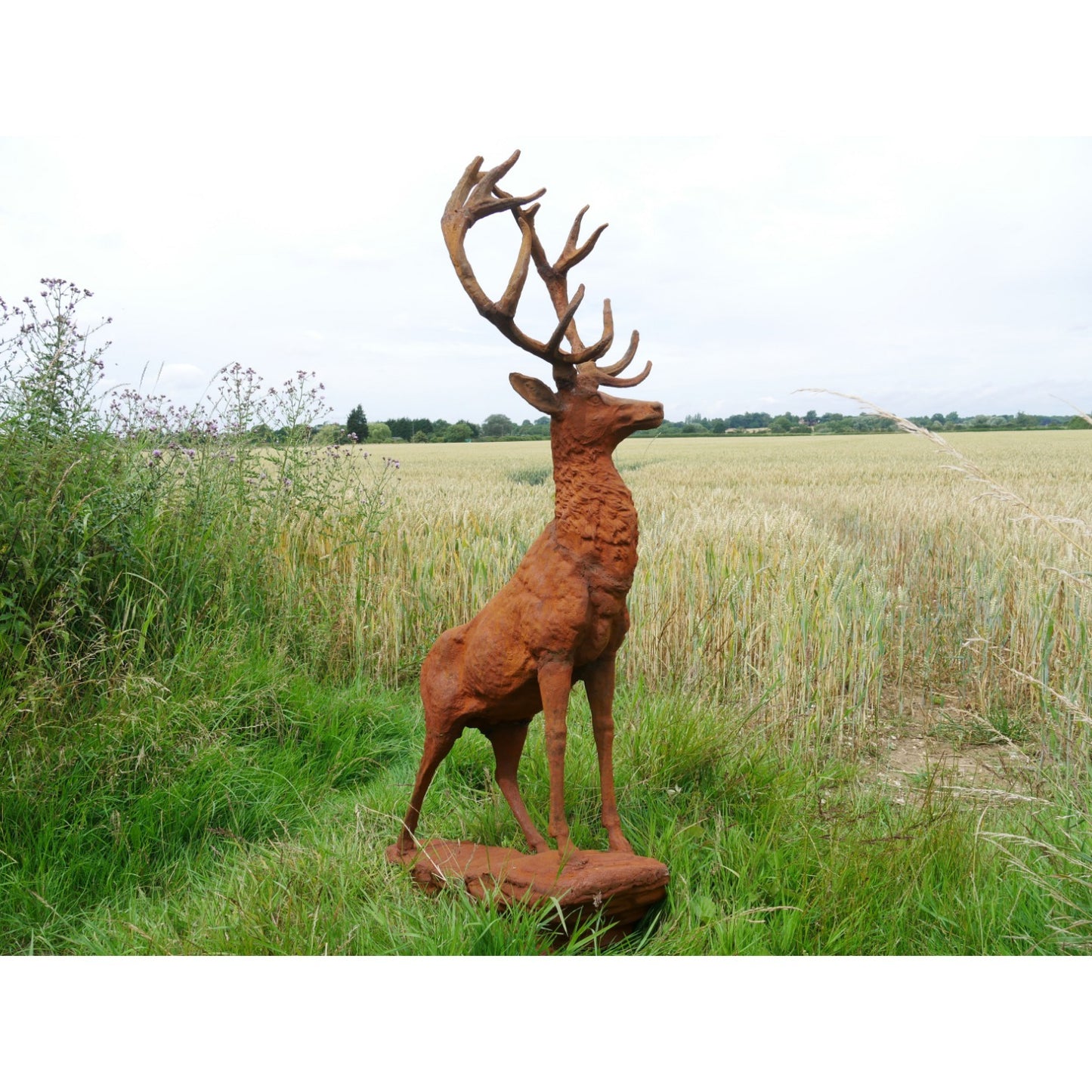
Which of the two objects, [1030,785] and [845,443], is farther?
[845,443]

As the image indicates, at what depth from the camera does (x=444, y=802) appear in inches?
→ 129

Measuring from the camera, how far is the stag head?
244cm

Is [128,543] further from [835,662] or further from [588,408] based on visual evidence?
[835,662]

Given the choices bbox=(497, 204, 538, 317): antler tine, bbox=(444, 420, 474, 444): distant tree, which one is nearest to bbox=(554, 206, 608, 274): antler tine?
bbox=(497, 204, 538, 317): antler tine

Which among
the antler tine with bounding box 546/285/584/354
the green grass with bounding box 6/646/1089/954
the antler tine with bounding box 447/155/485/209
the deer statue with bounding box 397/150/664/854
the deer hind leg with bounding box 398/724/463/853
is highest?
the antler tine with bounding box 447/155/485/209

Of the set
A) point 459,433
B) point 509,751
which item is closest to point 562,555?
point 509,751

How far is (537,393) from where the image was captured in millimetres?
2451

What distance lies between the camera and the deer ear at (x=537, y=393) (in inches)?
95.3

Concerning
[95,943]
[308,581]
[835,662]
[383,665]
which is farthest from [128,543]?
[835,662]

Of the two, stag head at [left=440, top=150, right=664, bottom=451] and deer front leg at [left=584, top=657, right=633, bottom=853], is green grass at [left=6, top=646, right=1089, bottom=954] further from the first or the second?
stag head at [left=440, top=150, right=664, bottom=451]

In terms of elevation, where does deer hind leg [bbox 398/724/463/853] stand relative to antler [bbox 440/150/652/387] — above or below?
below

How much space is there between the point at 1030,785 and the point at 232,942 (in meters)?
3.49

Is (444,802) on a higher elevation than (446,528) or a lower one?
lower

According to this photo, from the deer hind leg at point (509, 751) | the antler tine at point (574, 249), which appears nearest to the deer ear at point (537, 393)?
the antler tine at point (574, 249)
